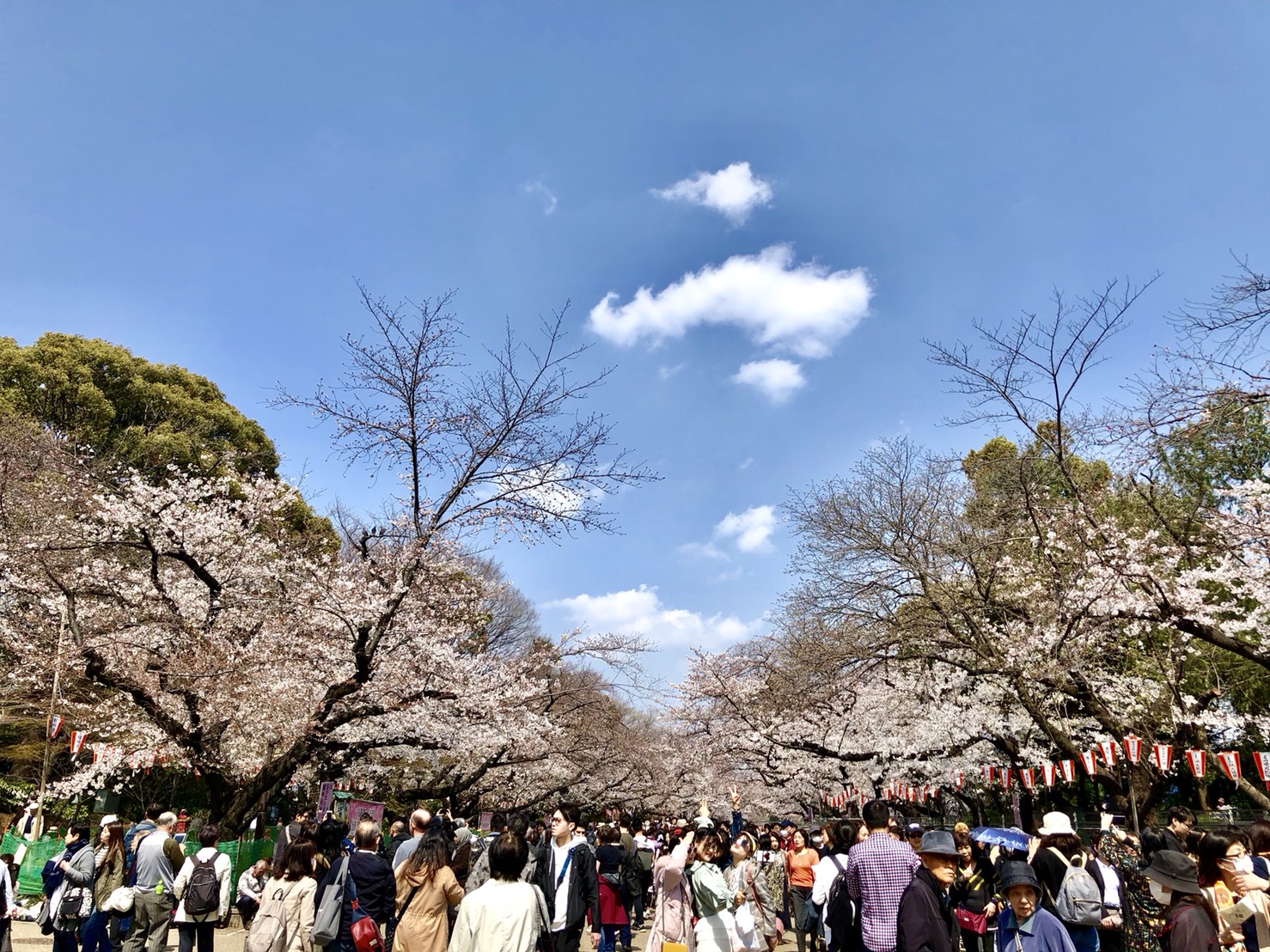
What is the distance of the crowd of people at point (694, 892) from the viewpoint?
4047 millimetres

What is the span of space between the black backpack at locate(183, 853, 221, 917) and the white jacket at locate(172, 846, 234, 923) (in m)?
0.02

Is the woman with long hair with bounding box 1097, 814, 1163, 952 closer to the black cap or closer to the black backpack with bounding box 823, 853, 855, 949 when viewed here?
the black cap

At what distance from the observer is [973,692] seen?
66.2ft

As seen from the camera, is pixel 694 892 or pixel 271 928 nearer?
pixel 271 928

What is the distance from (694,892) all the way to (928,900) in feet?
6.24

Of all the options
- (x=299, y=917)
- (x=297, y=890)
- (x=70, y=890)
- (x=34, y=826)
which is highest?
(x=297, y=890)

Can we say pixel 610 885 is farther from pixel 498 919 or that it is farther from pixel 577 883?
pixel 498 919

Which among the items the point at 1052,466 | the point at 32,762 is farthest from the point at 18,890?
the point at 1052,466

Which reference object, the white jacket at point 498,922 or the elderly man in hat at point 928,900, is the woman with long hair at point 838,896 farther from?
the white jacket at point 498,922

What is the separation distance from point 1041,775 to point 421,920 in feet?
72.1

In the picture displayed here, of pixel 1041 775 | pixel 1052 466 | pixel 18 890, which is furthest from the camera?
pixel 1041 775

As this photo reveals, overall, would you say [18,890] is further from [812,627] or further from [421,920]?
[812,627]

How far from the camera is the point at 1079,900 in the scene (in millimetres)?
5633

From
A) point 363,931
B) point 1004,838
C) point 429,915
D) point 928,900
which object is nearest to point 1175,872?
point 928,900
